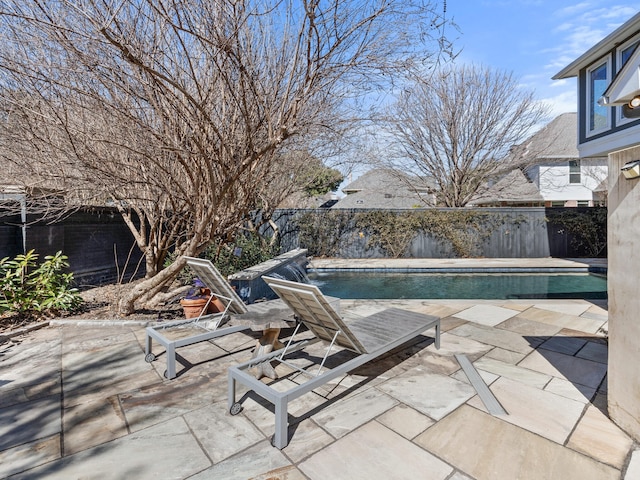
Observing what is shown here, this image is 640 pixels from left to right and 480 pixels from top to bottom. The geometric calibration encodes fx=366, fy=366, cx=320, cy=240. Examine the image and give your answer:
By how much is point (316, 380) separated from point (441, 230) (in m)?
12.3

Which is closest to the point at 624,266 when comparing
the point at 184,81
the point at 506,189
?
the point at 184,81

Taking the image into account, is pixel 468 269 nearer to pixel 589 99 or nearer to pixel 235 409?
pixel 589 99

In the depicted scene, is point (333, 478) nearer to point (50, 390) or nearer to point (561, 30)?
point (50, 390)

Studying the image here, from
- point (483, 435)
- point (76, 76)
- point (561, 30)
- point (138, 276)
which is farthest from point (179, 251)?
point (561, 30)

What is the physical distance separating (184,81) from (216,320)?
3141 mm

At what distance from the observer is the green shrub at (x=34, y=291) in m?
5.16

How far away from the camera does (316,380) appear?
2.67 metres

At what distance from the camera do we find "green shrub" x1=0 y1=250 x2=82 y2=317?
203 inches

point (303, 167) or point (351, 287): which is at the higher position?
point (303, 167)

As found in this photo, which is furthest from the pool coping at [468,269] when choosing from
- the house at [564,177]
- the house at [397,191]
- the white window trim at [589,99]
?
the house at [564,177]

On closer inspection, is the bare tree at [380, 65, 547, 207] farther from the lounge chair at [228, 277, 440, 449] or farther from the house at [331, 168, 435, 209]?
the lounge chair at [228, 277, 440, 449]

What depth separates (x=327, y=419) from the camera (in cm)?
277

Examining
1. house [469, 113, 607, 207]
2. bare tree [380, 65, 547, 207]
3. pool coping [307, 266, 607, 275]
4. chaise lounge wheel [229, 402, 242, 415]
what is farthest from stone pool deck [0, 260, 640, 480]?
house [469, 113, 607, 207]

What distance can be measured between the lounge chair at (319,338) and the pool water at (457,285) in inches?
193
